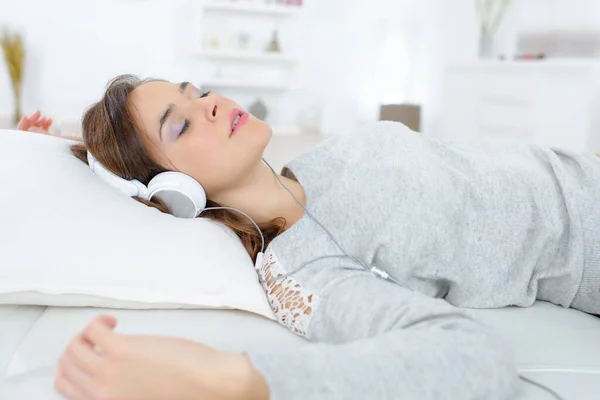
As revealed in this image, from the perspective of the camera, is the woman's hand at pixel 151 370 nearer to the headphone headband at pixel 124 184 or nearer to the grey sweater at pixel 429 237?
the grey sweater at pixel 429 237

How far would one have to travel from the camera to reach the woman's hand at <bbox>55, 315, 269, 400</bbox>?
0.70m

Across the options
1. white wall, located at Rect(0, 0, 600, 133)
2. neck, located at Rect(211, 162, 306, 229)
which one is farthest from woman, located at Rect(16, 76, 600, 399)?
white wall, located at Rect(0, 0, 600, 133)

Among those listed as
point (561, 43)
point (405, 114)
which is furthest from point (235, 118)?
point (561, 43)

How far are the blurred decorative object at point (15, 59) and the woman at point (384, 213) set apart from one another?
275cm

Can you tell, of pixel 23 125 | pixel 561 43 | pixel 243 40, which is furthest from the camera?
pixel 243 40

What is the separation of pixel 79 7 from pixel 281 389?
12.5ft

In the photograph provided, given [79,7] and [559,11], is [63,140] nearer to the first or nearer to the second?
[79,7]

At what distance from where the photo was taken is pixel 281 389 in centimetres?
73

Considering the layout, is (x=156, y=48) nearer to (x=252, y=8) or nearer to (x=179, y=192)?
(x=252, y=8)

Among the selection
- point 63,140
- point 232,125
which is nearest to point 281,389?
point 232,125

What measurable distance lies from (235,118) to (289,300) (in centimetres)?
39

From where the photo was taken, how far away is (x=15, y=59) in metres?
3.78

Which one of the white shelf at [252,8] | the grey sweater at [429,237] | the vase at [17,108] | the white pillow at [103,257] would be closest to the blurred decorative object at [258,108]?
the white shelf at [252,8]

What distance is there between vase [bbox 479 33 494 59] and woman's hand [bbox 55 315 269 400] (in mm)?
3674
